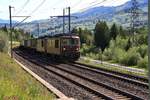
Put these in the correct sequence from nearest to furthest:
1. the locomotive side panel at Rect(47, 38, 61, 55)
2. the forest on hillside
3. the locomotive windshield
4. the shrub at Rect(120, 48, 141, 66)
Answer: the shrub at Rect(120, 48, 141, 66)
the forest on hillside
the locomotive windshield
the locomotive side panel at Rect(47, 38, 61, 55)

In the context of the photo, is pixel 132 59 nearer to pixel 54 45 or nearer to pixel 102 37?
A: pixel 54 45

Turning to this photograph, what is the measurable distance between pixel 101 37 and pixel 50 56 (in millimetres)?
19562

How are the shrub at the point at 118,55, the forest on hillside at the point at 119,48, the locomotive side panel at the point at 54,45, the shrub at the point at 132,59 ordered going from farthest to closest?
the locomotive side panel at the point at 54,45
the shrub at the point at 118,55
the forest on hillside at the point at 119,48
the shrub at the point at 132,59

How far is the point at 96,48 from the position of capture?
67.2 m

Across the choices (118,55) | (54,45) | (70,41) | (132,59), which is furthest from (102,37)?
(132,59)

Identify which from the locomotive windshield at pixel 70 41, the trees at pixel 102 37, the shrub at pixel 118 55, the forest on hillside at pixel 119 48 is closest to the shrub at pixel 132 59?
the forest on hillside at pixel 119 48

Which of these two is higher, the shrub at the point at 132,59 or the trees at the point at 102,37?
the trees at the point at 102,37

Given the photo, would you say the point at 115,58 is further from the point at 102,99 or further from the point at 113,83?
the point at 102,99

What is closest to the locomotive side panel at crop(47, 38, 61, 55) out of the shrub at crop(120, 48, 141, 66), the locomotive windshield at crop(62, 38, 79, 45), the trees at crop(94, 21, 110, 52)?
the locomotive windshield at crop(62, 38, 79, 45)

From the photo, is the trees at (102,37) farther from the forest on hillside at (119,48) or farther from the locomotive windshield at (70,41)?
the locomotive windshield at (70,41)

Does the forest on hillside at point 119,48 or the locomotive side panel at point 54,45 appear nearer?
the forest on hillside at point 119,48

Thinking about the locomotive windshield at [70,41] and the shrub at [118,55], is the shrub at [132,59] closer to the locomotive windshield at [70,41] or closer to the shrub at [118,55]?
the shrub at [118,55]

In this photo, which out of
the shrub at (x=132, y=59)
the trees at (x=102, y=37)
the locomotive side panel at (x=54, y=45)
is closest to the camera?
the shrub at (x=132, y=59)

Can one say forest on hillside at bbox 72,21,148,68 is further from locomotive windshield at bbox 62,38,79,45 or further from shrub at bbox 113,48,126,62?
locomotive windshield at bbox 62,38,79,45
